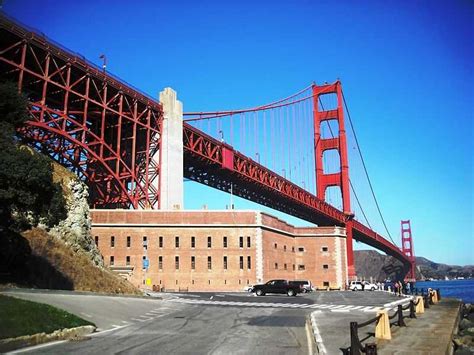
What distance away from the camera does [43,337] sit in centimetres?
1576

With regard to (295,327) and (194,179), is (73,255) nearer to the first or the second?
(295,327)

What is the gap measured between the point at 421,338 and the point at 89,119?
198 ft

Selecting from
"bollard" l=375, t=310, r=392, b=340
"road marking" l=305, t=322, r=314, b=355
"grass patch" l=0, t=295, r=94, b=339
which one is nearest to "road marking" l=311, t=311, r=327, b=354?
"road marking" l=305, t=322, r=314, b=355

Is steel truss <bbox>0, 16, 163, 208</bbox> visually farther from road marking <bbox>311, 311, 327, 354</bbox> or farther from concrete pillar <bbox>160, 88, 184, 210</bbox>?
road marking <bbox>311, 311, 327, 354</bbox>

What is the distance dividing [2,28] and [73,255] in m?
27.7

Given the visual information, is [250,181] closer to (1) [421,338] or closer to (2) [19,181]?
(2) [19,181]

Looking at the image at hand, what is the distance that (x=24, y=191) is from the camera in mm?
23750

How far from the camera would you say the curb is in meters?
14.4

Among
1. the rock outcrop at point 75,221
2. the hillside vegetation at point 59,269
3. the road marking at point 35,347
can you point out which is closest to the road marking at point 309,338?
the road marking at point 35,347

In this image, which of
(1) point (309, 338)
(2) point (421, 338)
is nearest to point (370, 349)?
(2) point (421, 338)

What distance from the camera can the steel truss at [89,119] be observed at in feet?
177

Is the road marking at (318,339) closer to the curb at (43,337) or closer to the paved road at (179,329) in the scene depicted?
the paved road at (179,329)

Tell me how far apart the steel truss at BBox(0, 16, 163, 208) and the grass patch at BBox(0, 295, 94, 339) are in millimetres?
38038

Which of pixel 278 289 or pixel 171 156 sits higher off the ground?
pixel 171 156
